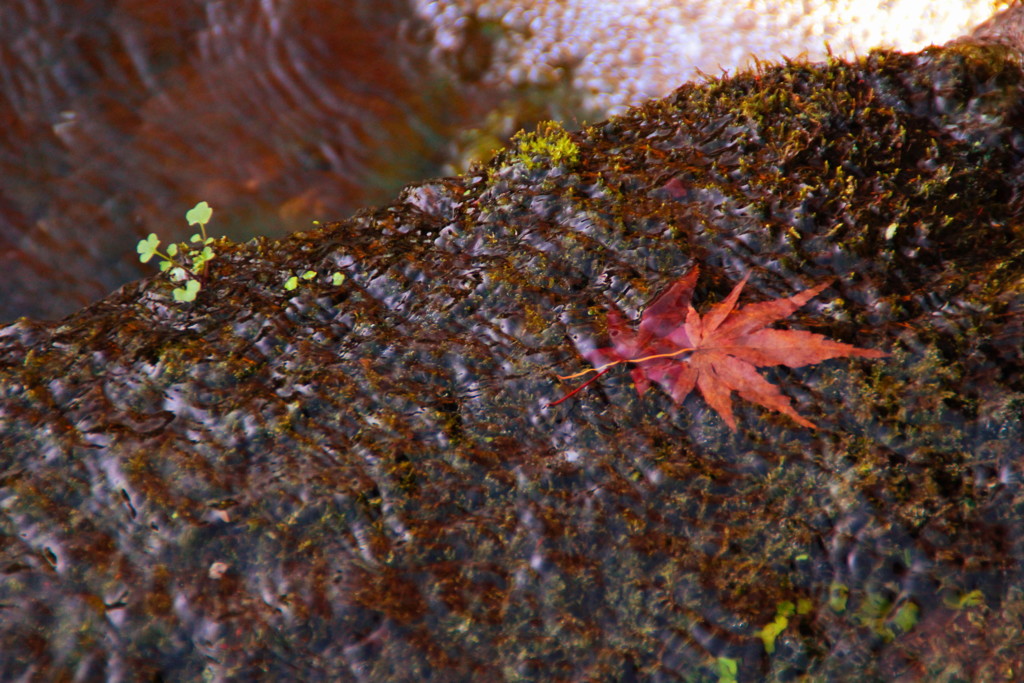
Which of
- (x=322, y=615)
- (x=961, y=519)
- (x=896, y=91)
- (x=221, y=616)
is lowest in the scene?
(x=961, y=519)

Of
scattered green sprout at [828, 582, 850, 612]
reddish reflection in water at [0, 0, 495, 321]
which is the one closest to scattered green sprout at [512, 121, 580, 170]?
scattered green sprout at [828, 582, 850, 612]

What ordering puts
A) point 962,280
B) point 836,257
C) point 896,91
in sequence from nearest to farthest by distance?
1. point 962,280
2. point 836,257
3. point 896,91

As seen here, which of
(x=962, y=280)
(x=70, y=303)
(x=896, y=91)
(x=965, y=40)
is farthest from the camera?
(x=70, y=303)

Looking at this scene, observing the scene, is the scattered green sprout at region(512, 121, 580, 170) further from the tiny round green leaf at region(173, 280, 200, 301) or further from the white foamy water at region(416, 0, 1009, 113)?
the white foamy water at region(416, 0, 1009, 113)

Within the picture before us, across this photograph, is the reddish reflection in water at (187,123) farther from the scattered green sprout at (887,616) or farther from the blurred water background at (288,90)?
the scattered green sprout at (887,616)

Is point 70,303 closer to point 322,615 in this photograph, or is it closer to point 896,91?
point 322,615

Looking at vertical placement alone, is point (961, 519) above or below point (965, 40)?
below

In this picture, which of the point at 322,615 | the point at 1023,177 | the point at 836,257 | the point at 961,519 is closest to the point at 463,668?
the point at 322,615

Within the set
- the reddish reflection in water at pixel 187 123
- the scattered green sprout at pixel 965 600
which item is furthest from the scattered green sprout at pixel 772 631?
the reddish reflection in water at pixel 187 123

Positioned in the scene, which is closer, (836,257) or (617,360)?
(617,360)
